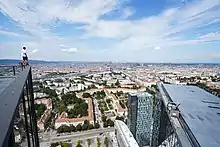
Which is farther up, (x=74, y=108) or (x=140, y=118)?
(x=140, y=118)

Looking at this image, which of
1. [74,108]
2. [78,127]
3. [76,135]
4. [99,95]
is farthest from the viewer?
[99,95]

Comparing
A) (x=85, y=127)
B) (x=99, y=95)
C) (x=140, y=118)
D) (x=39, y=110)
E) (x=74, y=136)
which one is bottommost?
(x=74, y=136)

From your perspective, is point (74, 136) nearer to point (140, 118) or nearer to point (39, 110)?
point (140, 118)

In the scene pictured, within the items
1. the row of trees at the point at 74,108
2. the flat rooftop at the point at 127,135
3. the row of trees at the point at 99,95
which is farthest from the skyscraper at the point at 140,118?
the row of trees at the point at 99,95

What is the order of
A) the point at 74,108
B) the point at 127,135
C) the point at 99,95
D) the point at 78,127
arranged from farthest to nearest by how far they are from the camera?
the point at 99,95 → the point at 74,108 → the point at 78,127 → the point at 127,135

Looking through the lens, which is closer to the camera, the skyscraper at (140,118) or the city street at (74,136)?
the city street at (74,136)

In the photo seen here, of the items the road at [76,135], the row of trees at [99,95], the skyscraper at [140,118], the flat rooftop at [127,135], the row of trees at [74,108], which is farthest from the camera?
the row of trees at [99,95]

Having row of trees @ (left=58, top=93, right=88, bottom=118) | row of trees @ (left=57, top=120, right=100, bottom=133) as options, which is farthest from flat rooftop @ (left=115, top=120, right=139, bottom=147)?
row of trees @ (left=58, top=93, right=88, bottom=118)

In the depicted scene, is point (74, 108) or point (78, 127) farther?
point (74, 108)

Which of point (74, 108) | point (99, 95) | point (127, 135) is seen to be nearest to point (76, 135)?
point (127, 135)

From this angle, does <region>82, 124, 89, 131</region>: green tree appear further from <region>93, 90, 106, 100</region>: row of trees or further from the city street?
<region>93, 90, 106, 100</region>: row of trees

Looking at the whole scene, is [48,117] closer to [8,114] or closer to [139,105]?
[139,105]

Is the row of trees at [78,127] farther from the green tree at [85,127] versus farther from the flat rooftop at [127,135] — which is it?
the flat rooftop at [127,135]
